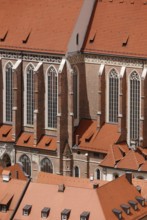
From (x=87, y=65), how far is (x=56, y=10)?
7970 mm

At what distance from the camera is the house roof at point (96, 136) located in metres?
169

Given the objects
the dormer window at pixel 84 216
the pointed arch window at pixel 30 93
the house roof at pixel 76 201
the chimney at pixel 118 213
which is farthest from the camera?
the pointed arch window at pixel 30 93

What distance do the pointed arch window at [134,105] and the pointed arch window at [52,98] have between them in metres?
10.1

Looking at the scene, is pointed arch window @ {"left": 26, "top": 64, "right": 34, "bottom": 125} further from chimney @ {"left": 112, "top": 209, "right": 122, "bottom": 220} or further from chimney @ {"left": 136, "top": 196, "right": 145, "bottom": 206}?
chimney @ {"left": 112, "top": 209, "right": 122, "bottom": 220}

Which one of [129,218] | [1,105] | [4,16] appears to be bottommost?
[129,218]

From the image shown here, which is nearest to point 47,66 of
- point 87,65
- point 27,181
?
point 87,65

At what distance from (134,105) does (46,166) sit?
13.6 metres

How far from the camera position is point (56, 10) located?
175 metres

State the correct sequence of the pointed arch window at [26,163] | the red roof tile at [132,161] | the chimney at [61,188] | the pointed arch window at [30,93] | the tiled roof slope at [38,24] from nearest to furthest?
1. the chimney at [61,188]
2. the red roof tile at [132,161]
3. the tiled roof slope at [38,24]
4. the pointed arch window at [26,163]
5. the pointed arch window at [30,93]

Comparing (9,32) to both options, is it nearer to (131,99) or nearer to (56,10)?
(56,10)

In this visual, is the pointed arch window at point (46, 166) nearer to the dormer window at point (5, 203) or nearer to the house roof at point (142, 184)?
the house roof at point (142, 184)

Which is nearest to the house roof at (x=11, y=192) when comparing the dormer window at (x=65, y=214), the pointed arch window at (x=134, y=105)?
the dormer window at (x=65, y=214)

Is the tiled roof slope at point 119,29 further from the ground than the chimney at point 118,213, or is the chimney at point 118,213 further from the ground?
the tiled roof slope at point 119,29

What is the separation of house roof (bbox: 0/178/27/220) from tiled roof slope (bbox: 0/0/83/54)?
28990 mm
